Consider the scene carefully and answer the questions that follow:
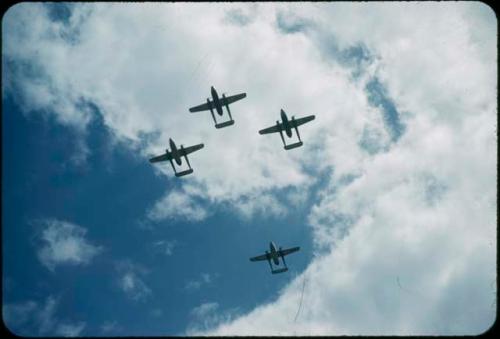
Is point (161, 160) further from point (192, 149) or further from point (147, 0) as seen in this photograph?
point (147, 0)

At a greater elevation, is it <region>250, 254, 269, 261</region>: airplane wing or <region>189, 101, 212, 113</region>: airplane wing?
<region>189, 101, 212, 113</region>: airplane wing

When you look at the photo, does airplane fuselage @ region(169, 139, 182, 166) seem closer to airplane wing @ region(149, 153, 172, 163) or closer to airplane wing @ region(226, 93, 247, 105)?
airplane wing @ region(149, 153, 172, 163)

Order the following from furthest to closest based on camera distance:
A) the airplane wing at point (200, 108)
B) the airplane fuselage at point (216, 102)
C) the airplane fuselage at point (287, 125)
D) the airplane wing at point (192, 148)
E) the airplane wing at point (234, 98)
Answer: the airplane wing at point (192, 148) < the airplane wing at point (234, 98) < the airplane wing at point (200, 108) < the airplane fuselage at point (287, 125) < the airplane fuselage at point (216, 102)

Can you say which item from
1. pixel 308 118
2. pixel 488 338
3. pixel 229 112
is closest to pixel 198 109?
pixel 229 112

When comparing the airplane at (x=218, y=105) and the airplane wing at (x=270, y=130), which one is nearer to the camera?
the airplane at (x=218, y=105)

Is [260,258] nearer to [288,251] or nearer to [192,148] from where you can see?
[288,251]

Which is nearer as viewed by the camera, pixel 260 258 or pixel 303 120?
pixel 303 120

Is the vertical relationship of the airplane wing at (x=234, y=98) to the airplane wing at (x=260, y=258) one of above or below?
above

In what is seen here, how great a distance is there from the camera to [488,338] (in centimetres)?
2462

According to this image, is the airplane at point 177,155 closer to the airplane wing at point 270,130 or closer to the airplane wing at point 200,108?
the airplane wing at point 200,108

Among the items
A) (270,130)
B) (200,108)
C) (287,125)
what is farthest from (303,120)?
(200,108)

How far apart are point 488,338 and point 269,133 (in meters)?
37.0

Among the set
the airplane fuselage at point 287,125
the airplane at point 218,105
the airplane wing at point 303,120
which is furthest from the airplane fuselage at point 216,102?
the airplane wing at point 303,120

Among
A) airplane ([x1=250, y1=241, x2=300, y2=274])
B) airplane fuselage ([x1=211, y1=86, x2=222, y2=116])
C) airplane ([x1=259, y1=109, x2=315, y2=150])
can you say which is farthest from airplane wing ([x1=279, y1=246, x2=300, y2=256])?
airplane fuselage ([x1=211, y1=86, x2=222, y2=116])
